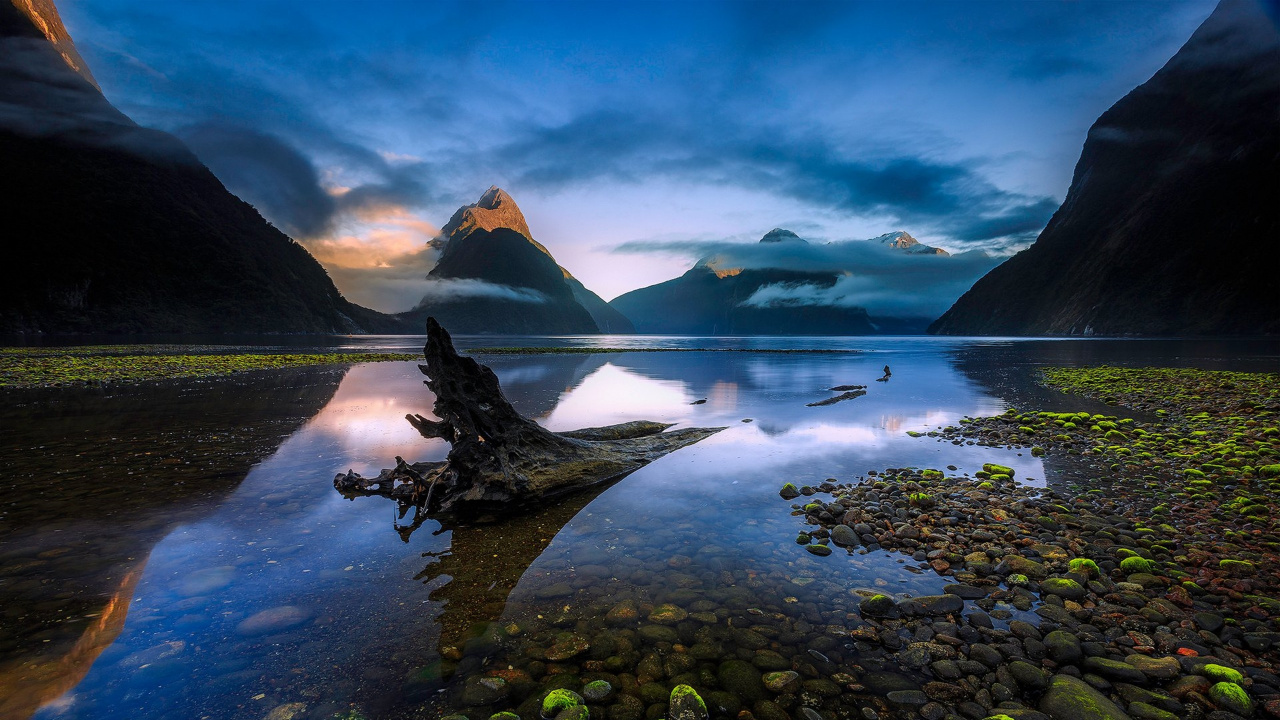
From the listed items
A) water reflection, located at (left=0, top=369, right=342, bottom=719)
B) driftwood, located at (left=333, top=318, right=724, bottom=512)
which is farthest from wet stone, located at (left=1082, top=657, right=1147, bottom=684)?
water reflection, located at (left=0, top=369, right=342, bottom=719)

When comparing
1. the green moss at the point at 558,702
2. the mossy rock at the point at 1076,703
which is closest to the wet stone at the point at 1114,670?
the mossy rock at the point at 1076,703

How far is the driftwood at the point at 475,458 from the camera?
971 cm

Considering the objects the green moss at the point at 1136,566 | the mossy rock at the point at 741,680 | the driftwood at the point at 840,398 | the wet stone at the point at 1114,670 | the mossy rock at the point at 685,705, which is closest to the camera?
the mossy rock at the point at 685,705

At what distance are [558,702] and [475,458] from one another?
5.93 metres

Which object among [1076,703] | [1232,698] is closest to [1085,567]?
[1232,698]

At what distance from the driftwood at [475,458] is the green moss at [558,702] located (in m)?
5.32

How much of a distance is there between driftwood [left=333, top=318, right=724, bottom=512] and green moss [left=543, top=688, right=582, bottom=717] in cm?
532

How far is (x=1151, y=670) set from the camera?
188 inches

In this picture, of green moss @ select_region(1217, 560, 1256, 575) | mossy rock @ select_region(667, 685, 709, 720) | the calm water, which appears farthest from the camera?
green moss @ select_region(1217, 560, 1256, 575)

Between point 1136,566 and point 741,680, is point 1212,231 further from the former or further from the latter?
point 741,680

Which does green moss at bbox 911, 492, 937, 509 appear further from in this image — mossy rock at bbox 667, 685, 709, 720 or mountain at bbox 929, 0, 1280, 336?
mountain at bbox 929, 0, 1280, 336

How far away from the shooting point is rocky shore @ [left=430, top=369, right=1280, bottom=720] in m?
4.61

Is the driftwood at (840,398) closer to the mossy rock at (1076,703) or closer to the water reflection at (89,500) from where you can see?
the mossy rock at (1076,703)

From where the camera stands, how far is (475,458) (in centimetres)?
984
